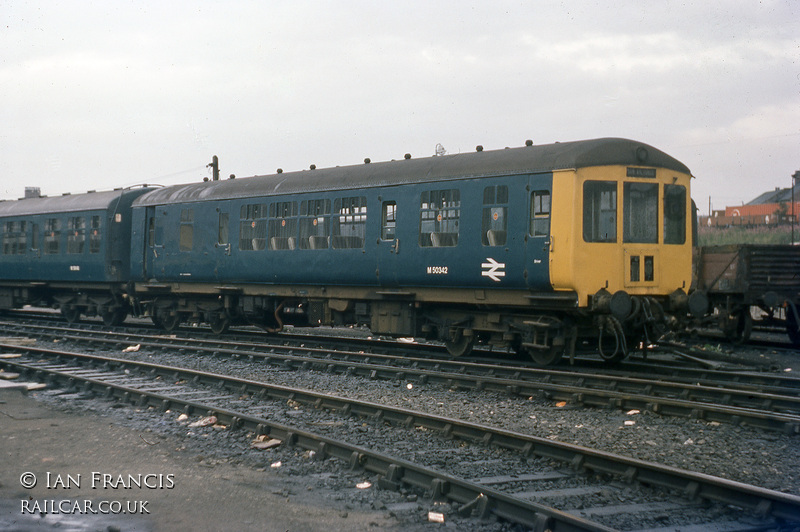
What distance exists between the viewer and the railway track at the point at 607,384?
28.1 ft

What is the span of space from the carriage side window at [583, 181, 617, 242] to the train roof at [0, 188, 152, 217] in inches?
538

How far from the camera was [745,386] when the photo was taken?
10336mm

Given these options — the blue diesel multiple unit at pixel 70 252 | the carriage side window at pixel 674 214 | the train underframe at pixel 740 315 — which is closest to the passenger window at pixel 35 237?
the blue diesel multiple unit at pixel 70 252

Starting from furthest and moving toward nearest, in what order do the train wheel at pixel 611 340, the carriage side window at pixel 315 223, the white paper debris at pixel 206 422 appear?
the carriage side window at pixel 315 223
the train wheel at pixel 611 340
the white paper debris at pixel 206 422

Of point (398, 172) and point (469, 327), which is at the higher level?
point (398, 172)

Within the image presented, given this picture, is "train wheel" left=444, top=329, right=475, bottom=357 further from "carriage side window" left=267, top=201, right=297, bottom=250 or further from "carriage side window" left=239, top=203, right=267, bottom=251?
"carriage side window" left=239, top=203, right=267, bottom=251

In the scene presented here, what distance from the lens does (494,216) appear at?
12.3 meters

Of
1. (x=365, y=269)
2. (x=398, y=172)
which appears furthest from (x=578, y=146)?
(x=365, y=269)

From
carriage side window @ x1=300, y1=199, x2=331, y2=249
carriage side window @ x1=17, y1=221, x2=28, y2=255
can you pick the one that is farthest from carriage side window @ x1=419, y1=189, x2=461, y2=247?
carriage side window @ x1=17, y1=221, x2=28, y2=255

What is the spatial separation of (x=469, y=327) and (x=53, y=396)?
673cm

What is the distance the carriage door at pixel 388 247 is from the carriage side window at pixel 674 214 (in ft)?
15.1

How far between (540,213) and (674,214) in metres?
2.31

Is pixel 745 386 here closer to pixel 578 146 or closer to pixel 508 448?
pixel 578 146

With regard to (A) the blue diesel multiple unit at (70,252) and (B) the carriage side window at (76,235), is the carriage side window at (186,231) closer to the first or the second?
(A) the blue diesel multiple unit at (70,252)
